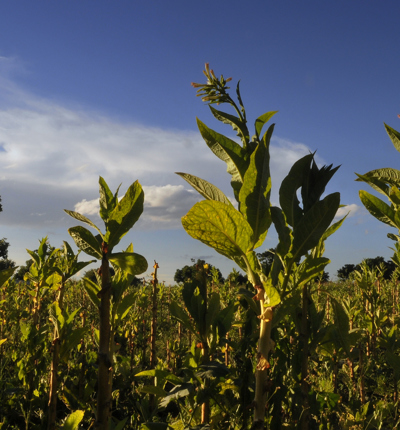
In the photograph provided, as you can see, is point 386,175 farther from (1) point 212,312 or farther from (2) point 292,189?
(1) point 212,312

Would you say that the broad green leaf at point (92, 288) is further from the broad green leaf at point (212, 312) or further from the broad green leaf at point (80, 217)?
the broad green leaf at point (212, 312)

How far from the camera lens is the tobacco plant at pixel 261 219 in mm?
1302

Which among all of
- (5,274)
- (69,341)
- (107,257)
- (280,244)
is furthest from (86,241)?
(69,341)

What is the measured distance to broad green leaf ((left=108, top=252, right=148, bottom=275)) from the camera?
4.44ft

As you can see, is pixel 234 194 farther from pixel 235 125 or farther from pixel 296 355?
pixel 296 355

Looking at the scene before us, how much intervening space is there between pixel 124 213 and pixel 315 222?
2.49 feet

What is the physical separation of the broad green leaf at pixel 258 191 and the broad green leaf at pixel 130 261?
0.45m

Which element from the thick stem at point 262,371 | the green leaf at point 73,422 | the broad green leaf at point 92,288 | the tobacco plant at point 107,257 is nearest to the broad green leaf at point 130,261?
the tobacco plant at point 107,257

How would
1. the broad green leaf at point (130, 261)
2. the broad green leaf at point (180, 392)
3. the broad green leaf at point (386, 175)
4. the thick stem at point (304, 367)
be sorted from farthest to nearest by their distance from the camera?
the broad green leaf at point (386, 175) → the thick stem at point (304, 367) → the broad green leaf at point (180, 392) → the broad green leaf at point (130, 261)

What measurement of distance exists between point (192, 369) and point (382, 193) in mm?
1515

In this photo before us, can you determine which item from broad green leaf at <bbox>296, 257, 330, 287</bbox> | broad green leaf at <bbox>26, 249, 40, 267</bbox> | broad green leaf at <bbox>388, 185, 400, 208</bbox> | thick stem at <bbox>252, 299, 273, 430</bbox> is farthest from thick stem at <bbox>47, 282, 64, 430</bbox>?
broad green leaf at <bbox>388, 185, 400, 208</bbox>

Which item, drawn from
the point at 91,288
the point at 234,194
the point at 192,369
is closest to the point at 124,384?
the point at 192,369

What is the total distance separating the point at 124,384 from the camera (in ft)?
13.4

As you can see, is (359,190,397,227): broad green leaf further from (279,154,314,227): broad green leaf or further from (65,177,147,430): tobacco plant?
(65,177,147,430): tobacco plant
